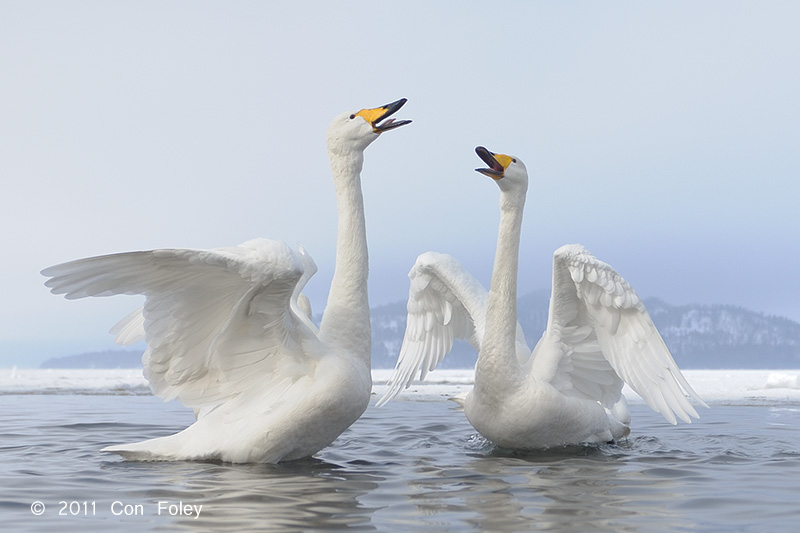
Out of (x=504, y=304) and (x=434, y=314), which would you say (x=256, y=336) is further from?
(x=434, y=314)

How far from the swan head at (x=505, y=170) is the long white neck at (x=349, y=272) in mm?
1316

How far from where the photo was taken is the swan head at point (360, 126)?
6.94 m

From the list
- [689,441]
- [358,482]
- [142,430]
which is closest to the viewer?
[358,482]

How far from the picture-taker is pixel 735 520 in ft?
15.8

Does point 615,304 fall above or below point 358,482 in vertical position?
above

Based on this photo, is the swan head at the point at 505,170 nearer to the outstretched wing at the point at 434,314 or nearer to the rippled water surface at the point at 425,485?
the outstretched wing at the point at 434,314

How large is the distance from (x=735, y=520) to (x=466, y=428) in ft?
17.0

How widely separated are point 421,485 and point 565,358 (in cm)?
285

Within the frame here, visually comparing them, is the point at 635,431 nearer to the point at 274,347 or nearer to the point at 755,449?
the point at 755,449

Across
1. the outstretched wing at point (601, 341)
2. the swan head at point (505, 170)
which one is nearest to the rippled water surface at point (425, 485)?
the outstretched wing at point (601, 341)

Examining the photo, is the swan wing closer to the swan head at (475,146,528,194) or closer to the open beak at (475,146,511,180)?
the swan head at (475,146,528,194)

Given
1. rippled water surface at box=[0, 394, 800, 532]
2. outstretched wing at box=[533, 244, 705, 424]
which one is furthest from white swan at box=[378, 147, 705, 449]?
rippled water surface at box=[0, 394, 800, 532]

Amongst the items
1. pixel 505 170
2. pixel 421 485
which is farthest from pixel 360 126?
pixel 421 485

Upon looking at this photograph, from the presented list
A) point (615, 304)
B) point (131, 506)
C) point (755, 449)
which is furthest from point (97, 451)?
point (755, 449)
